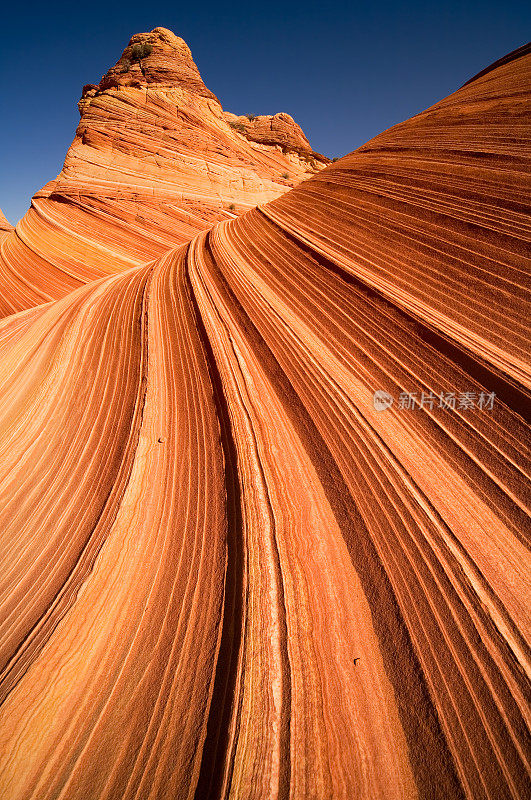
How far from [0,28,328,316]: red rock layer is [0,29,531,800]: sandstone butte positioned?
275 inches

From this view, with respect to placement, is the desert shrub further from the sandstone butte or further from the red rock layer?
the sandstone butte

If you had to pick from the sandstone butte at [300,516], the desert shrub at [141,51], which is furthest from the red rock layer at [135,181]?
the sandstone butte at [300,516]

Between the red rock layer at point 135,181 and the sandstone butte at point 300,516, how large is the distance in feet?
22.9

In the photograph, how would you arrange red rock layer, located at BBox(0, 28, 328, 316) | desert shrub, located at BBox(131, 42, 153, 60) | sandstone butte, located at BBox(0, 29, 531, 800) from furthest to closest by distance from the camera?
1. desert shrub, located at BBox(131, 42, 153, 60)
2. red rock layer, located at BBox(0, 28, 328, 316)
3. sandstone butte, located at BBox(0, 29, 531, 800)

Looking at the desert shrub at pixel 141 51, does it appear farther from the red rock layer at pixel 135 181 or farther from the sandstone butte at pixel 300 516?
the sandstone butte at pixel 300 516

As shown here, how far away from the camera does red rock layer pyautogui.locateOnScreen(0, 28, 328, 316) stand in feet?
34.4

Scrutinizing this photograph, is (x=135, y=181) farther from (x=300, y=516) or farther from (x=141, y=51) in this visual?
(x=300, y=516)

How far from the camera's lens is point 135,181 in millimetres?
13070

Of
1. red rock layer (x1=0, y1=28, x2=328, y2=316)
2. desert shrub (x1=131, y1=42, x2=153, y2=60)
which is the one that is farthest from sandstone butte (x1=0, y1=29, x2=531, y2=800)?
desert shrub (x1=131, y1=42, x2=153, y2=60)

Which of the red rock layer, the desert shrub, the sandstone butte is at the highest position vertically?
the desert shrub

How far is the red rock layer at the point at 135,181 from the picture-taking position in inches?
413

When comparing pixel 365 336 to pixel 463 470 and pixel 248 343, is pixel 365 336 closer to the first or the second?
pixel 248 343

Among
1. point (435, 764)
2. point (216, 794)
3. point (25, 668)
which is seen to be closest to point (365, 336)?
point (435, 764)

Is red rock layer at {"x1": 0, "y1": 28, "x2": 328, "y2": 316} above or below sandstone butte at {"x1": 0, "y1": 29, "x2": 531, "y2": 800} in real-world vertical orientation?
above
